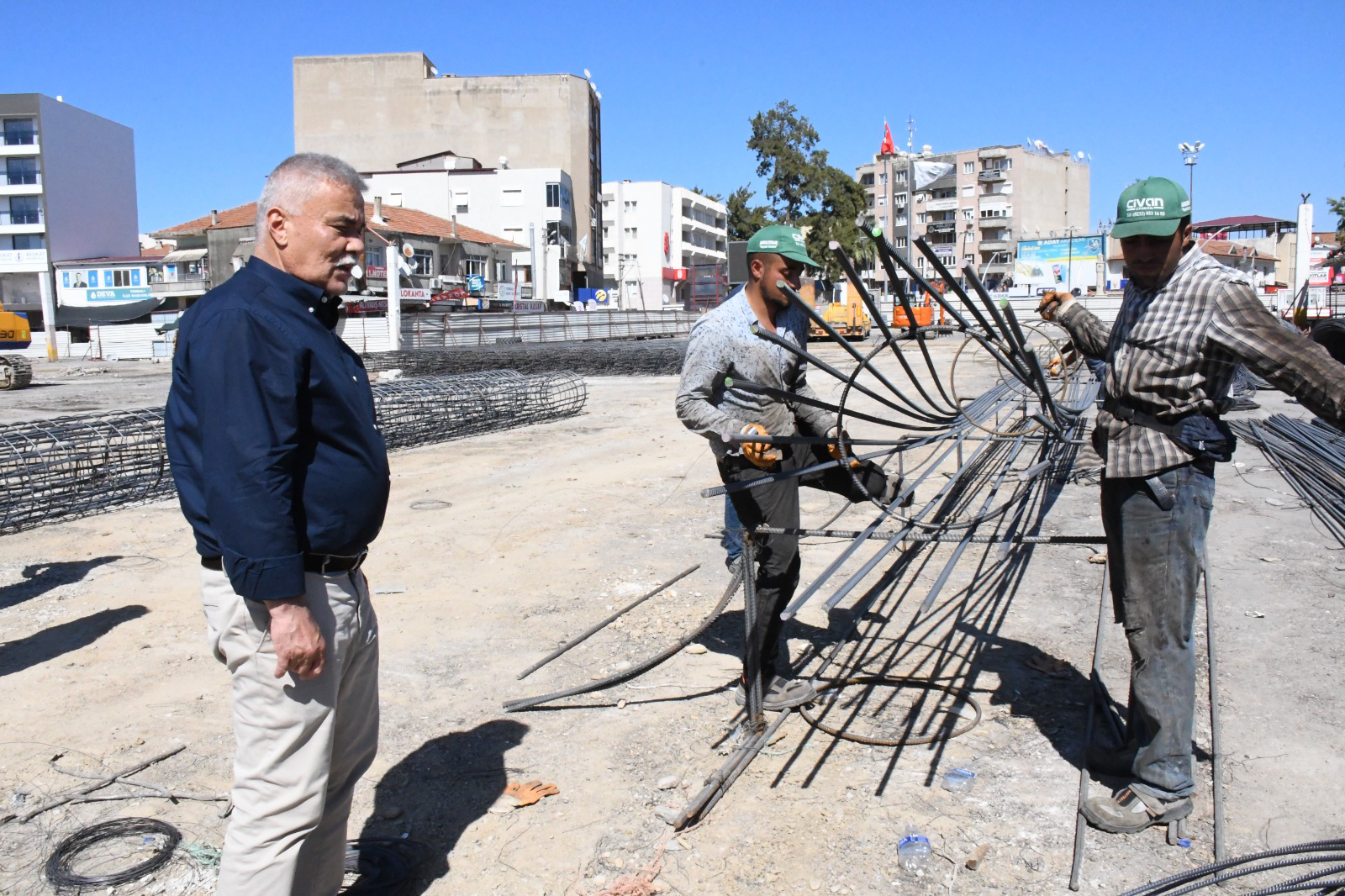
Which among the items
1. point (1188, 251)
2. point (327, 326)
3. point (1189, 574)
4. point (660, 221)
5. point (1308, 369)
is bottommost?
point (1189, 574)

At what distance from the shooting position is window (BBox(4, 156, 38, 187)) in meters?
59.1

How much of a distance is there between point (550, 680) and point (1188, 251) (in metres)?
2.85

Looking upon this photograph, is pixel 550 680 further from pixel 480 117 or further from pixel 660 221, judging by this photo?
pixel 660 221

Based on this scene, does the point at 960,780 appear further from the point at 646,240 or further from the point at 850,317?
the point at 646,240

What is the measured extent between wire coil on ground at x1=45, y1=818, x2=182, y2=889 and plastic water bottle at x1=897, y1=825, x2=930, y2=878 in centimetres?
210

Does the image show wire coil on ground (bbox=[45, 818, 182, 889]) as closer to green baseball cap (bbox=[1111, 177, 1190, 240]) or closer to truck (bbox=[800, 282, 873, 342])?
green baseball cap (bbox=[1111, 177, 1190, 240])

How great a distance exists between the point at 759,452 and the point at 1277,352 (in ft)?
5.17

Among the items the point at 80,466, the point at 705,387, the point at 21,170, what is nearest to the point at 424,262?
the point at 21,170

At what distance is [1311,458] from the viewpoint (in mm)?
4918

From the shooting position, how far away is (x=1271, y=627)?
14.5 feet

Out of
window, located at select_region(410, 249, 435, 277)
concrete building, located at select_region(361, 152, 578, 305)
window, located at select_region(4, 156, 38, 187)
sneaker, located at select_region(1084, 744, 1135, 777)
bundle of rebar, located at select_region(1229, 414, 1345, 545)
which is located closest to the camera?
sneaker, located at select_region(1084, 744, 1135, 777)

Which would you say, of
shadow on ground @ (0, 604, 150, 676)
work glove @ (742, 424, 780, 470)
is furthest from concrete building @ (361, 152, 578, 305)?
work glove @ (742, 424, 780, 470)

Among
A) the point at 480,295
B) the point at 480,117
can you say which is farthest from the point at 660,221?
the point at 480,295

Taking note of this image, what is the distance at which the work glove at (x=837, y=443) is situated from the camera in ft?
9.53
